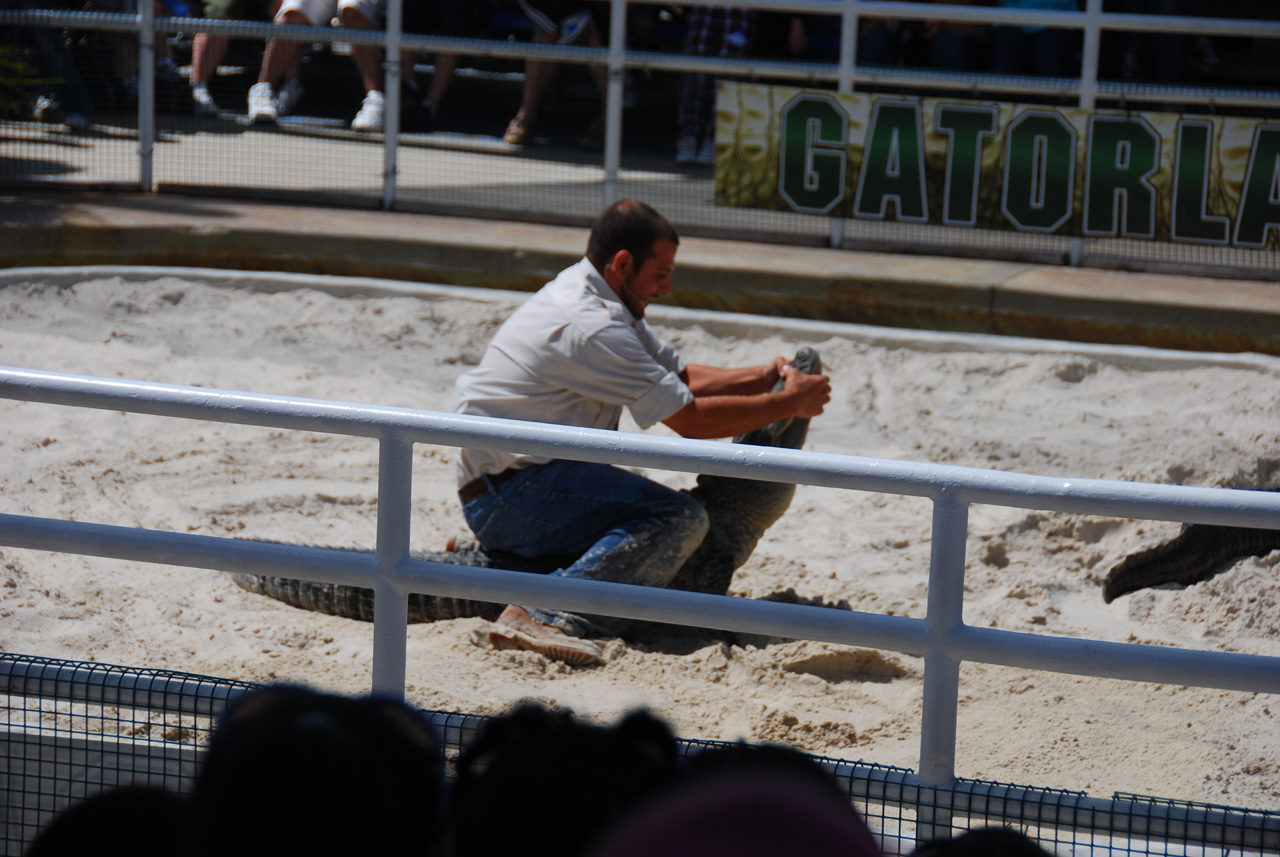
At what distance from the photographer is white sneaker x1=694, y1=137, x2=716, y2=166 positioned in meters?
6.91

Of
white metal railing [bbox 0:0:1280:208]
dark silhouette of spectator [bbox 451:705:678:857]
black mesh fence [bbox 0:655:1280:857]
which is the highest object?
white metal railing [bbox 0:0:1280:208]

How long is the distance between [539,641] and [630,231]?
119cm

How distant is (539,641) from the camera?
3180 millimetres

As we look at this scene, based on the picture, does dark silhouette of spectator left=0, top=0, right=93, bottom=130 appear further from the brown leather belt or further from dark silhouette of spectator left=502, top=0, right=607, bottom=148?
the brown leather belt

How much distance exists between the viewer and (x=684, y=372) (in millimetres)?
3988

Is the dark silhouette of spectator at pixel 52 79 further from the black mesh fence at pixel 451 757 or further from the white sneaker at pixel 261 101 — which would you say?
the black mesh fence at pixel 451 757

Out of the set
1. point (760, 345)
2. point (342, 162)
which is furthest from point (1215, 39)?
point (342, 162)

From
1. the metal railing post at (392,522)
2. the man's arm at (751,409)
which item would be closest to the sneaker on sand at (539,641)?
the man's arm at (751,409)

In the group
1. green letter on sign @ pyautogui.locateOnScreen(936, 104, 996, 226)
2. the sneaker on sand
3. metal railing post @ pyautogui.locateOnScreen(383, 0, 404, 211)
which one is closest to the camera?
the sneaker on sand

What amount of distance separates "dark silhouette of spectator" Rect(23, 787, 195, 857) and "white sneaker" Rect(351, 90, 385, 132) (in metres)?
7.40

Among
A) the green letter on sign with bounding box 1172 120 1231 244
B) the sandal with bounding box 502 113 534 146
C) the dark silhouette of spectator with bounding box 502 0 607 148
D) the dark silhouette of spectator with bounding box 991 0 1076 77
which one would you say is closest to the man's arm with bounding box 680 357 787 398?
the green letter on sign with bounding box 1172 120 1231 244

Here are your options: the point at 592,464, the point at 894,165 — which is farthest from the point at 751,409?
the point at 894,165

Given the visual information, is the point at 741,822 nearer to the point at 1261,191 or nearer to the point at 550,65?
→ the point at 1261,191

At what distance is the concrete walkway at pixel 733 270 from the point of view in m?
5.72
